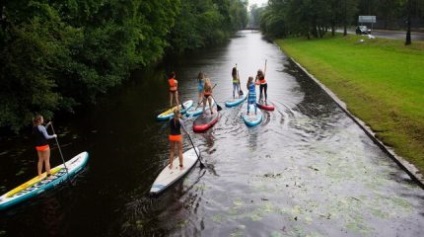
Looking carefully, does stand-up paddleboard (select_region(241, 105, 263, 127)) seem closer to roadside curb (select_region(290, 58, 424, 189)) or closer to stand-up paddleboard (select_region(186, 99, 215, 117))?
stand-up paddleboard (select_region(186, 99, 215, 117))

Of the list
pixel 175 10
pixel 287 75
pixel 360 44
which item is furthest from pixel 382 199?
pixel 360 44

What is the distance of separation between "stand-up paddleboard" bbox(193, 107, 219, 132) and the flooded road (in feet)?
1.34

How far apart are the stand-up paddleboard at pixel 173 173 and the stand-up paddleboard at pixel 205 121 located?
351cm

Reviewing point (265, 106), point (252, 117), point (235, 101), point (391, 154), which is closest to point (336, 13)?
point (235, 101)

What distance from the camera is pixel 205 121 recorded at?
1988 cm

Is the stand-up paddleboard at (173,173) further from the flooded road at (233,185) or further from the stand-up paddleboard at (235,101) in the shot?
the stand-up paddleboard at (235,101)

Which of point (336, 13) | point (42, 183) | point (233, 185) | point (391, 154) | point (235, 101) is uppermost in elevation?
point (336, 13)

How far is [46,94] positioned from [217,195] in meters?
9.88

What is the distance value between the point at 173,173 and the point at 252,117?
792cm

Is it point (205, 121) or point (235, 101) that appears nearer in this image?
point (205, 121)

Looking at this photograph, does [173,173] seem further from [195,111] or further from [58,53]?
[58,53]

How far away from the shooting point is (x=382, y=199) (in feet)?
38.2

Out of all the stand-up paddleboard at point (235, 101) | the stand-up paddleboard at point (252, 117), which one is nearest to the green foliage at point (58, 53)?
the stand-up paddleboard at point (235, 101)

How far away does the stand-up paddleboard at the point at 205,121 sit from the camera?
62.0 ft
